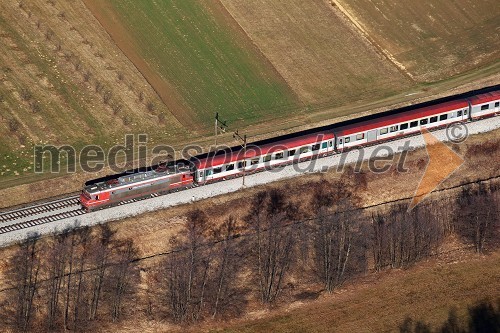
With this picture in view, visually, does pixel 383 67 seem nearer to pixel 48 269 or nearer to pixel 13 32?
pixel 13 32

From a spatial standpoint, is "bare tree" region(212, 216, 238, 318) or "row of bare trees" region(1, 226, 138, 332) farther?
"bare tree" region(212, 216, 238, 318)

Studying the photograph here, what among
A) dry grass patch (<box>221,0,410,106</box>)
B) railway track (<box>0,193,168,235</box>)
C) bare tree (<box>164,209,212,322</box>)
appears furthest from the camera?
dry grass patch (<box>221,0,410,106</box>)

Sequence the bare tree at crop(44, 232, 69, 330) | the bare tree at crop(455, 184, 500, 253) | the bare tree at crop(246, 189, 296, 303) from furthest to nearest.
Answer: the bare tree at crop(455, 184, 500, 253)
the bare tree at crop(246, 189, 296, 303)
the bare tree at crop(44, 232, 69, 330)

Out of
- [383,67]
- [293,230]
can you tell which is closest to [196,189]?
[293,230]

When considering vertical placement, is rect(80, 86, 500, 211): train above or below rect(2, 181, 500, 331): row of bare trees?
above

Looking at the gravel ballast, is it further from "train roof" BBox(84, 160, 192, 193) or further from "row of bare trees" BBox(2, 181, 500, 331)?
"train roof" BBox(84, 160, 192, 193)

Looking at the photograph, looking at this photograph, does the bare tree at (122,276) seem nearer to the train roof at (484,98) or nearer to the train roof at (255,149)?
the train roof at (255,149)

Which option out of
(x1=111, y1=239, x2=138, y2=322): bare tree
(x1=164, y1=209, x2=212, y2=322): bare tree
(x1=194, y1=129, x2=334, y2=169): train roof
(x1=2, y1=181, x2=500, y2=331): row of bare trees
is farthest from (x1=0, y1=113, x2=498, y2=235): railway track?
(x1=164, y1=209, x2=212, y2=322): bare tree
